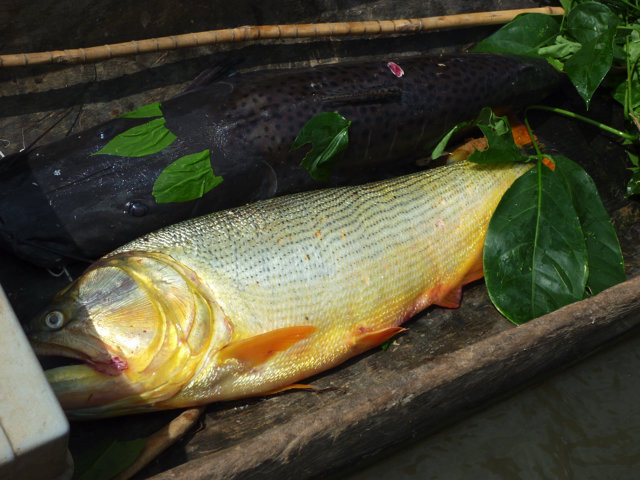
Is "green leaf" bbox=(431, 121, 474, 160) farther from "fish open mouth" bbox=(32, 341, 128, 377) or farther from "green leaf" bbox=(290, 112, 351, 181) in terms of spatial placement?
"fish open mouth" bbox=(32, 341, 128, 377)

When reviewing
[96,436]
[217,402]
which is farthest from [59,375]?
[217,402]

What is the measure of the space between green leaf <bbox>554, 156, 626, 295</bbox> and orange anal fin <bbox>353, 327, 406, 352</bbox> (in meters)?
1.10

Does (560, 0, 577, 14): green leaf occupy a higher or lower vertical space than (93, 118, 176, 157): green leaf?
lower

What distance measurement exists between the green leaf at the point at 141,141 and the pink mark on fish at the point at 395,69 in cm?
122

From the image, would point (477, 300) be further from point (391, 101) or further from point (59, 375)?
point (59, 375)

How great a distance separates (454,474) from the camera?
308cm

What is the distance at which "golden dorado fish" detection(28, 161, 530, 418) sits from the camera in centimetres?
250

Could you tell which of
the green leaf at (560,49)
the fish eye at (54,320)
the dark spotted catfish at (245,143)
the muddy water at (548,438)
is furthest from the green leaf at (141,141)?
the green leaf at (560,49)

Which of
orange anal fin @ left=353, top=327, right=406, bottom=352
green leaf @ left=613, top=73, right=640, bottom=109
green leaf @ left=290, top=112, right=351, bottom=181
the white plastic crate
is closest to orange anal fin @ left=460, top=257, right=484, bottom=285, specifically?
orange anal fin @ left=353, top=327, right=406, bottom=352

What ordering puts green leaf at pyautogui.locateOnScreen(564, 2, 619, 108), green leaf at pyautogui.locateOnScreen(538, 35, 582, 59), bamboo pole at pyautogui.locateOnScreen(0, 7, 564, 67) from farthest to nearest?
green leaf at pyautogui.locateOnScreen(538, 35, 582, 59)
green leaf at pyautogui.locateOnScreen(564, 2, 619, 108)
bamboo pole at pyautogui.locateOnScreen(0, 7, 564, 67)

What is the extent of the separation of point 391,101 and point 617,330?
1.60 m

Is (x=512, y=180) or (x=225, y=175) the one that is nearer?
(x=225, y=175)

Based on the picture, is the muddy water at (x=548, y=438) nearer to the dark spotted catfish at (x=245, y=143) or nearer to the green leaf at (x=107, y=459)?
the green leaf at (x=107, y=459)

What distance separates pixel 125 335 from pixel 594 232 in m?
2.39
